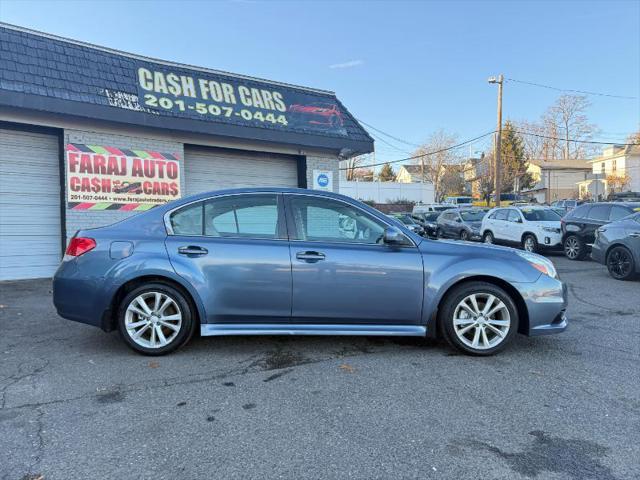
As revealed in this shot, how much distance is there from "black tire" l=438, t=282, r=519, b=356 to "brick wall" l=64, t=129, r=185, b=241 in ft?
23.7

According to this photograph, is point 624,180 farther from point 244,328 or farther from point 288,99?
point 244,328

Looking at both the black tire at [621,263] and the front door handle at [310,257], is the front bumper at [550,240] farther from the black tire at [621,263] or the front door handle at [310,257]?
the front door handle at [310,257]

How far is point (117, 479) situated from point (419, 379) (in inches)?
90.3

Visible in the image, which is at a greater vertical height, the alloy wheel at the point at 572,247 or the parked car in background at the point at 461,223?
the parked car in background at the point at 461,223

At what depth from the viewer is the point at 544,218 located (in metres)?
14.2

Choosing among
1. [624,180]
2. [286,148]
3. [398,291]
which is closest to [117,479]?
[398,291]

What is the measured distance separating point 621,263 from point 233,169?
849 cm

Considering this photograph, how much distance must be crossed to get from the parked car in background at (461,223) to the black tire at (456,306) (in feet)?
44.3

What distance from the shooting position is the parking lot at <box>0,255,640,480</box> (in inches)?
97.9

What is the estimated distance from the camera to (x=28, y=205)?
8.61 m

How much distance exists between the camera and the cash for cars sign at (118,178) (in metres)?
8.59

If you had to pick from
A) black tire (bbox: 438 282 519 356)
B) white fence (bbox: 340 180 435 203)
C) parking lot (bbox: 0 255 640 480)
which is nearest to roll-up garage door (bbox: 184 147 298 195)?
parking lot (bbox: 0 255 640 480)

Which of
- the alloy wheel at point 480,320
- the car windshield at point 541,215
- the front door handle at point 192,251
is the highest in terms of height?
the car windshield at point 541,215

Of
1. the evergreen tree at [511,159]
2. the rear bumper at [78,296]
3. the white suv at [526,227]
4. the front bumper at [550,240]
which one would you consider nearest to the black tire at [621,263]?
the white suv at [526,227]
